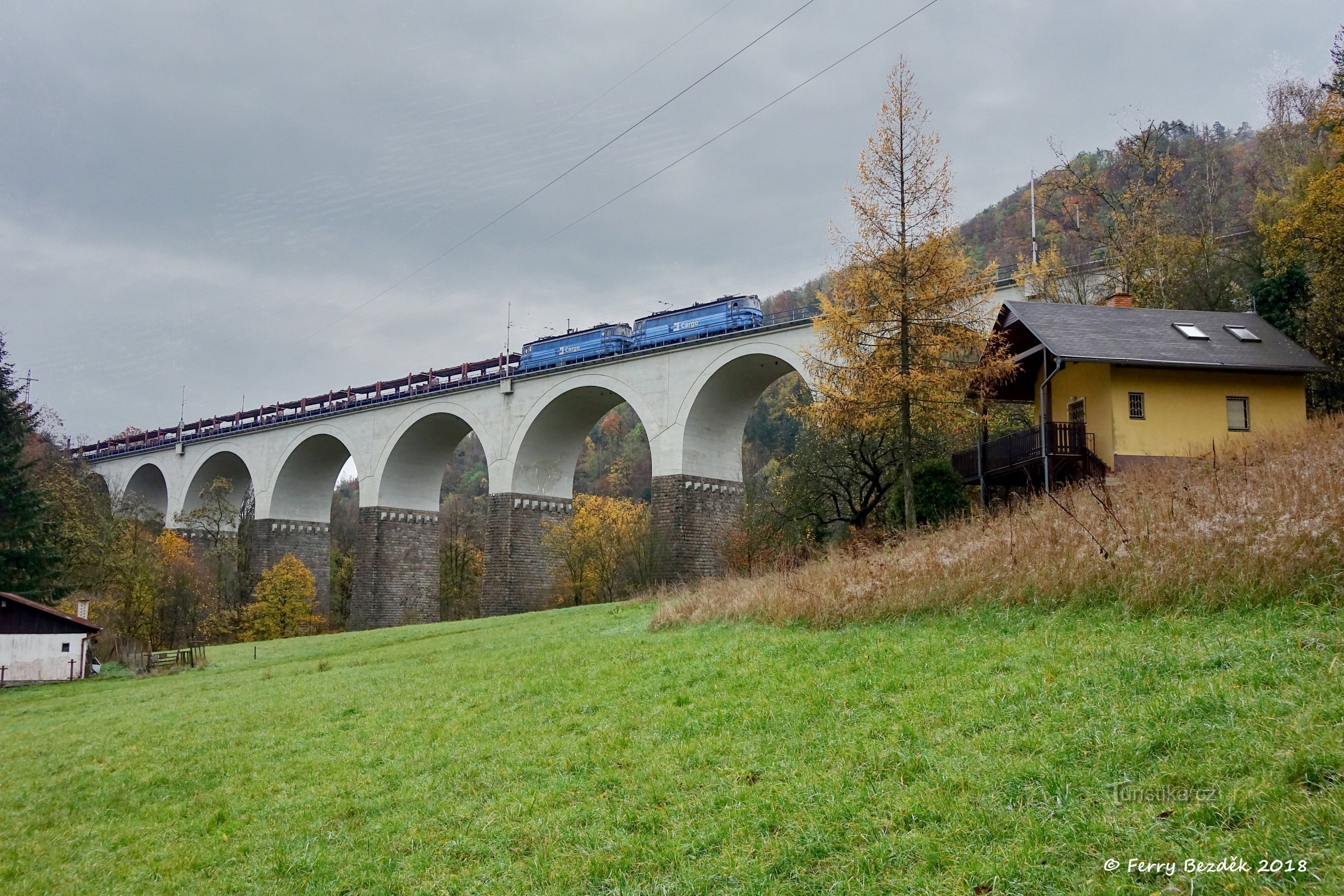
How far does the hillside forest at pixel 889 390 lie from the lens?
1883cm

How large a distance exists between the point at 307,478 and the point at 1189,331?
1634 inches

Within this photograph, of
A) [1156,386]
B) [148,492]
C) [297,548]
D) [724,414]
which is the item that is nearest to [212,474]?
[297,548]

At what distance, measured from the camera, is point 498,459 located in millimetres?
37656

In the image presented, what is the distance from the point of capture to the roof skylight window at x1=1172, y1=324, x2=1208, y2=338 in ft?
64.8

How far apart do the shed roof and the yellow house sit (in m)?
0.03

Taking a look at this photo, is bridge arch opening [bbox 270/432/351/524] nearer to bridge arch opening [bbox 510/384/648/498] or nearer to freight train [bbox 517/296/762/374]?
bridge arch opening [bbox 510/384/648/498]

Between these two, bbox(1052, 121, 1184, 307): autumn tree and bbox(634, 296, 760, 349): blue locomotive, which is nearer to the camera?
bbox(1052, 121, 1184, 307): autumn tree

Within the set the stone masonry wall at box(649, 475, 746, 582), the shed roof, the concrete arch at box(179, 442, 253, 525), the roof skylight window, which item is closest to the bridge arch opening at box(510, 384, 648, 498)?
the stone masonry wall at box(649, 475, 746, 582)

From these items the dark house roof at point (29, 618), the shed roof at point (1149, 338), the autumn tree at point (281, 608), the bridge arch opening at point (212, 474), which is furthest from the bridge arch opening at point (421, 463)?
the shed roof at point (1149, 338)

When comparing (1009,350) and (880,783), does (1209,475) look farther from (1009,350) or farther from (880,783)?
(1009,350)

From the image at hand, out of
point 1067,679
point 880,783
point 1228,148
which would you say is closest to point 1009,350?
point 1067,679

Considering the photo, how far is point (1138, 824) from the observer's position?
404 centimetres

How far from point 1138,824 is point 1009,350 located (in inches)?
757

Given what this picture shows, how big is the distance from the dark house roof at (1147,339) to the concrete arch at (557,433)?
16.3m
